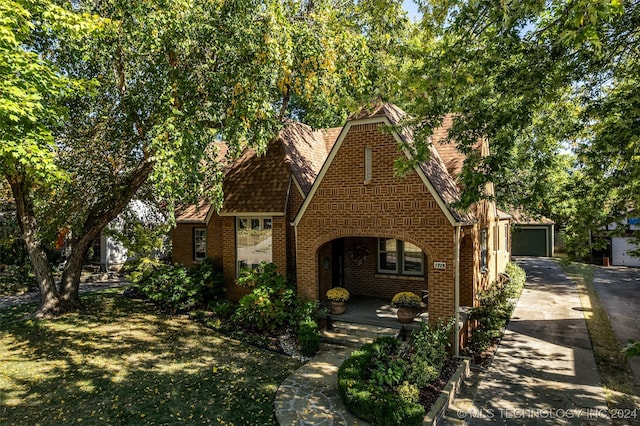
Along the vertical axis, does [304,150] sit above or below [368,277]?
above

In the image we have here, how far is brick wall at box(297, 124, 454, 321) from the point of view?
33.3 ft

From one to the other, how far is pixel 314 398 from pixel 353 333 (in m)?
3.41

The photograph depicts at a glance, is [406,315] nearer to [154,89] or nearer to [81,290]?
[154,89]

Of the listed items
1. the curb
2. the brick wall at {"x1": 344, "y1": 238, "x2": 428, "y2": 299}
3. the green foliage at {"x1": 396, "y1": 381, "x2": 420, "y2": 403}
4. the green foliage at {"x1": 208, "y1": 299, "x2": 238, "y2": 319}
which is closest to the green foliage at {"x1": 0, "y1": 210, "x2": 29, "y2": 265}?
the green foliage at {"x1": 208, "y1": 299, "x2": 238, "y2": 319}

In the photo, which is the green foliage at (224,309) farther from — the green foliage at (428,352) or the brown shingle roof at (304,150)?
the green foliage at (428,352)

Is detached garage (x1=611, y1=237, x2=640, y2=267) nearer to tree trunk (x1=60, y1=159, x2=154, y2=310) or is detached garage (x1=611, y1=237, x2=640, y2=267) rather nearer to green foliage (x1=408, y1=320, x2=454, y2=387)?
green foliage (x1=408, y1=320, x2=454, y2=387)

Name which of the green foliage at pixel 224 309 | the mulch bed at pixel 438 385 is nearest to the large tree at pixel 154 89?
the green foliage at pixel 224 309

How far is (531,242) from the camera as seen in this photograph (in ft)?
109

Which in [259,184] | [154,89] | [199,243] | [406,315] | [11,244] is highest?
[154,89]

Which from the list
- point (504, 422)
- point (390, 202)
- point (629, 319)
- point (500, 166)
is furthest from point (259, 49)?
point (629, 319)

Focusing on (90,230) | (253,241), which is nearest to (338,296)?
(253,241)

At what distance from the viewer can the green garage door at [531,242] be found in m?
32.8

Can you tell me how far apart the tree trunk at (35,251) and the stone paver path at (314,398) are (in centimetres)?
1029

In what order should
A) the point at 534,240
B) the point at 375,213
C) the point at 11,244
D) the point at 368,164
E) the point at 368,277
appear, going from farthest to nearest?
the point at 534,240
the point at 11,244
the point at 368,277
the point at 368,164
the point at 375,213
